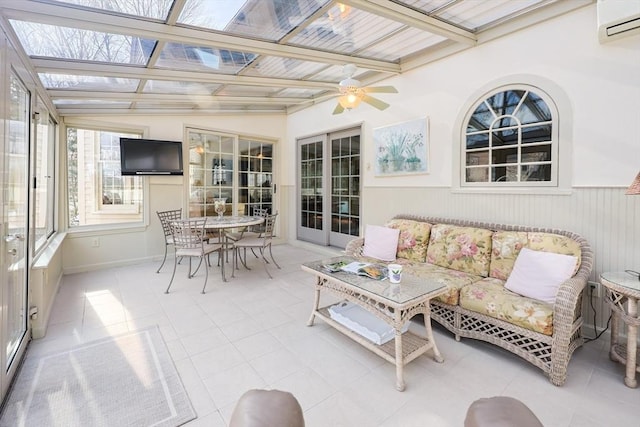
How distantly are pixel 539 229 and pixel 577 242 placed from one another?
333 millimetres

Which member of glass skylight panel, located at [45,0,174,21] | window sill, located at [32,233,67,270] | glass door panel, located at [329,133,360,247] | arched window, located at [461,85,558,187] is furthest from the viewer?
glass door panel, located at [329,133,360,247]

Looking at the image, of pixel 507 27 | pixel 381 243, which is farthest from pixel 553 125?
pixel 381 243

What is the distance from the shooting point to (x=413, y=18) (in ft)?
8.75

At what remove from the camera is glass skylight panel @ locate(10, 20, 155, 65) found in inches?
92.4

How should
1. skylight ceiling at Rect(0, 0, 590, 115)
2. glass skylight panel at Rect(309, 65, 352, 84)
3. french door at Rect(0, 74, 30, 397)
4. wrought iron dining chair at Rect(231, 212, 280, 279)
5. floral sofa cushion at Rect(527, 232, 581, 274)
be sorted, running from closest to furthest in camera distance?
french door at Rect(0, 74, 30, 397), skylight ceiling at Rect(0, 0, 590, 115), floral sofa cushion at Rect(527, 232, 581, 274), glass skylight panel at Rect(309, 65, 352, 84), wrought iron dining chair at Rect(231, 212, 280, 279)

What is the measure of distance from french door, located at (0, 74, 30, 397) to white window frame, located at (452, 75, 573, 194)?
4.01 meters

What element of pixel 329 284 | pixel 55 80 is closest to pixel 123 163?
pixel 55 80

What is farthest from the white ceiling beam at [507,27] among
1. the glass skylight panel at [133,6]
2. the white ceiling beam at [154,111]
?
the white ceiling beam at [154,111]

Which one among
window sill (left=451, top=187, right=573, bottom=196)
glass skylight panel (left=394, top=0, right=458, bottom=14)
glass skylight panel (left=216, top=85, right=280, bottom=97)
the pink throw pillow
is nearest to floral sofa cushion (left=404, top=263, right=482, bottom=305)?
the pink throw pillow

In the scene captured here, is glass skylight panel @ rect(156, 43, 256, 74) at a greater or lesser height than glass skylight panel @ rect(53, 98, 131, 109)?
greater

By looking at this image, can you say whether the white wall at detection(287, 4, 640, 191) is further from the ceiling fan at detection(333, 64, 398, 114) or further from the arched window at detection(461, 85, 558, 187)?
the ceiling fan at detection(333, 64, 398, 114)

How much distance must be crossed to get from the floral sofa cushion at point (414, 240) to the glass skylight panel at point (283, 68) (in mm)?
2312

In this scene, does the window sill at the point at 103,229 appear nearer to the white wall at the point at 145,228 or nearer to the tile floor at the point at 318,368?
Result: the white wall at the point at 145,228

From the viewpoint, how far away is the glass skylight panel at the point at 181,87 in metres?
3.78
